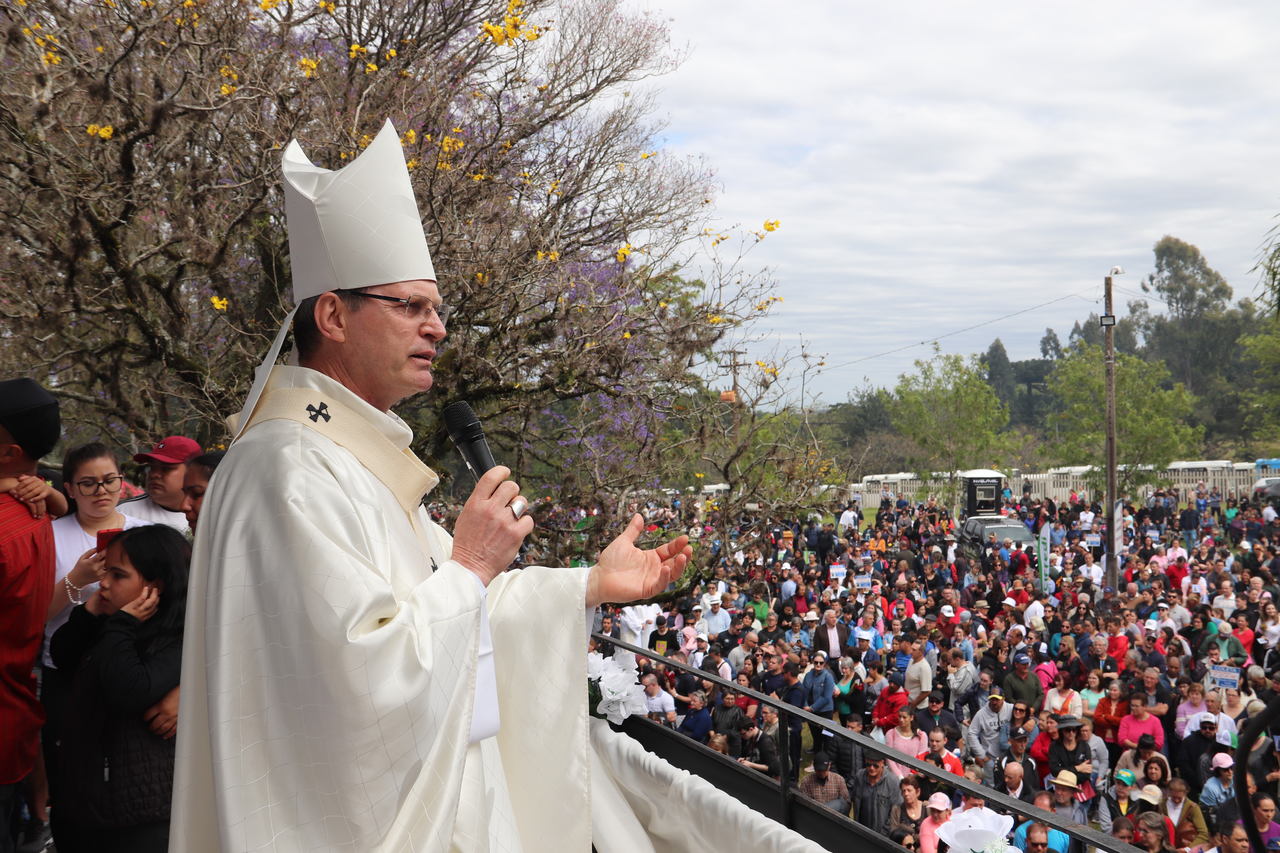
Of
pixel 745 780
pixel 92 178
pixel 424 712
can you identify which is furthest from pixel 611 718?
pixel 92 178

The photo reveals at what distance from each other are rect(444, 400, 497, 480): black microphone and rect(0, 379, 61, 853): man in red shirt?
134 centimetres

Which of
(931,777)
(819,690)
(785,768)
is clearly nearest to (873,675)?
(819,690)

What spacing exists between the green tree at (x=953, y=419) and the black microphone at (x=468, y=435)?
41.6m

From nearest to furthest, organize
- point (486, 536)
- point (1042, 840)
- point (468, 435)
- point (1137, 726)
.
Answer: point (486, 536) < point (468, 435) < point (1042, 840) < point (1137, 726)

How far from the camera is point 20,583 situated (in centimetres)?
295

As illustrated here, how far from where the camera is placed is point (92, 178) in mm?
6047

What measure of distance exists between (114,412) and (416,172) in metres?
2.47

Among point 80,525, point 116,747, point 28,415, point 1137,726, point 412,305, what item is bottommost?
point 1137,726

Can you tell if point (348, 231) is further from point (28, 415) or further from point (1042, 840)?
point (1042, 840)

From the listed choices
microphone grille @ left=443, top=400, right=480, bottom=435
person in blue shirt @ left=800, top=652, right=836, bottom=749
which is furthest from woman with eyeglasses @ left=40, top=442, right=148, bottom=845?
person in blue shirt @ left=800, top=652, right=836, bottom=749

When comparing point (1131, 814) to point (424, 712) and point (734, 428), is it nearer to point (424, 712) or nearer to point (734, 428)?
point (734, 428)

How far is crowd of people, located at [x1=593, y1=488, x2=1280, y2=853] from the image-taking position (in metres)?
7.29

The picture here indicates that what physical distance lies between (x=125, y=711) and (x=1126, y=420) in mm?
41925

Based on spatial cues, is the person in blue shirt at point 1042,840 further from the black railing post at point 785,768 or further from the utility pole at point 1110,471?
the utility pole at point 1110,471
